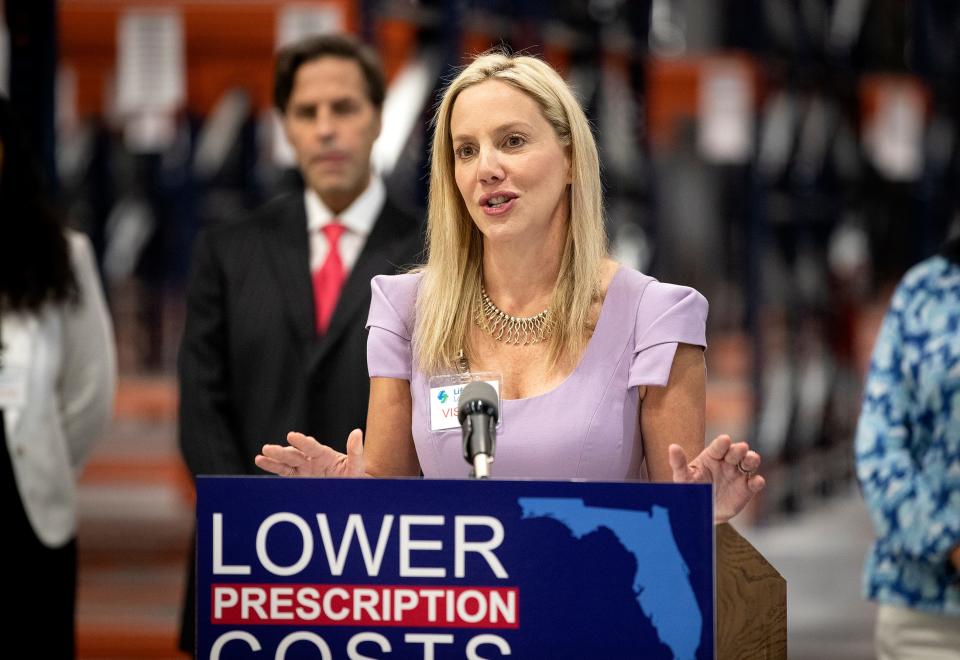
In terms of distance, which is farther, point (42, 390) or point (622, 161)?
point (622, 161)

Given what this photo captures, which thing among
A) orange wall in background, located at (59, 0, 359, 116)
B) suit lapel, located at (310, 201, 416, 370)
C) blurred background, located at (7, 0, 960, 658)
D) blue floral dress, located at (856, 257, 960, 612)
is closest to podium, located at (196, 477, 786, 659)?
blue floral dress, located at (856, 257, 960, 612)

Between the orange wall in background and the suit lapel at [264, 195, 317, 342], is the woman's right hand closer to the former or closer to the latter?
the suit lapel at [264, 195, 317, 342]

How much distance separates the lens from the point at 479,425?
202 centimetres

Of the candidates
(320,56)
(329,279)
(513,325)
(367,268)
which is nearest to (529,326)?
(513,325)

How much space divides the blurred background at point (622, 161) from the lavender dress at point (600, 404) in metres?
2.18

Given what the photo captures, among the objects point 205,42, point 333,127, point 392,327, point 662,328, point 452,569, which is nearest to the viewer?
point 452,569

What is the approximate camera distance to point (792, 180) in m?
9.09

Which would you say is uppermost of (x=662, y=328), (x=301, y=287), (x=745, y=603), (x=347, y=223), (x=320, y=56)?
(x=320, y=56)

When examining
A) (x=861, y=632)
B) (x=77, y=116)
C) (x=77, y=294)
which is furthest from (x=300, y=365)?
(x=77, y=116)

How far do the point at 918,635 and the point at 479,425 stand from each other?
144cm

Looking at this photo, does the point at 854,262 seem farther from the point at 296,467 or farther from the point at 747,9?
the point at 296,467

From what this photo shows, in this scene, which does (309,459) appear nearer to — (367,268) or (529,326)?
(529,326)

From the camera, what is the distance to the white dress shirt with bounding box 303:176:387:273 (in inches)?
134

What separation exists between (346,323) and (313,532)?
1314mm
